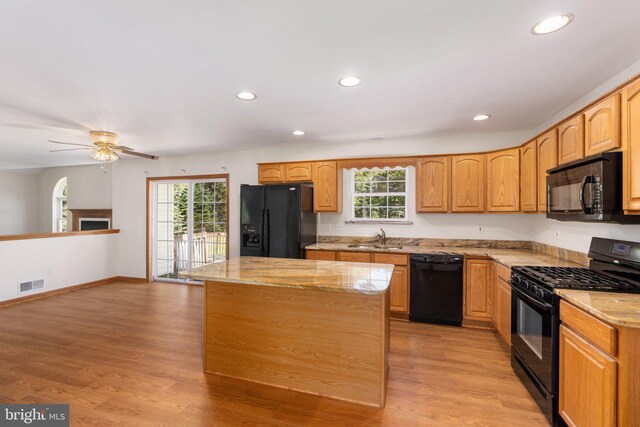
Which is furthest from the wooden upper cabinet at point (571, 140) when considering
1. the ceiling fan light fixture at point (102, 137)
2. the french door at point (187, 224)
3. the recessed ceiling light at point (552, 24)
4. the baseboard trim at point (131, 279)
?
the baseboard trim at point (131, 279)

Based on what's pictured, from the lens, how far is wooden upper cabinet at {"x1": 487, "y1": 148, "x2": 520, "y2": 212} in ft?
11.6

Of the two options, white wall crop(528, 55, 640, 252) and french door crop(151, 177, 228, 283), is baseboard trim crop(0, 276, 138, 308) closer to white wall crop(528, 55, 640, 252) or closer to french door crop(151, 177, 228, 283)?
french door crop(151, 177, 228, 283)

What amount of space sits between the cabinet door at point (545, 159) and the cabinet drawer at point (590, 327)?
4.79 feet

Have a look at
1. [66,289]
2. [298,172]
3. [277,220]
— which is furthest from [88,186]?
[298,172]

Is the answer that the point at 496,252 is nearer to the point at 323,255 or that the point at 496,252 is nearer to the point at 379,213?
the point at 379,213

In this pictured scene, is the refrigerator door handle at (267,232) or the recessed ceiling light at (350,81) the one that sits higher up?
the recessed ceiling light at (350,81)

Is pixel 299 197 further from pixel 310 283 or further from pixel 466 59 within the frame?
pixel 466 59

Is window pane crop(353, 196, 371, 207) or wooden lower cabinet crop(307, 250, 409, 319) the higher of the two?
window pane crop(353, 196, 371, 207)

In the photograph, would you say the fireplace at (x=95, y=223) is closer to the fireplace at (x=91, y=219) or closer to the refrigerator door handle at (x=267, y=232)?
the fireplace at (x=91, y=219)

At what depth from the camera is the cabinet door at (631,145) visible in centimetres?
176

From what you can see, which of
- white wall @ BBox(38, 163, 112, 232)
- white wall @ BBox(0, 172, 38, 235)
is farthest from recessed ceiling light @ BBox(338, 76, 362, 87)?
white wall @ BBox(0, 172, 38, 235)

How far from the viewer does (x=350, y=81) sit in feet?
8.11

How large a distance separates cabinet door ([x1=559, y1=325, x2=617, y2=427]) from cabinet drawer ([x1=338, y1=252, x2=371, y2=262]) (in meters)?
2.25

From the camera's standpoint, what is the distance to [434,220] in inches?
169
